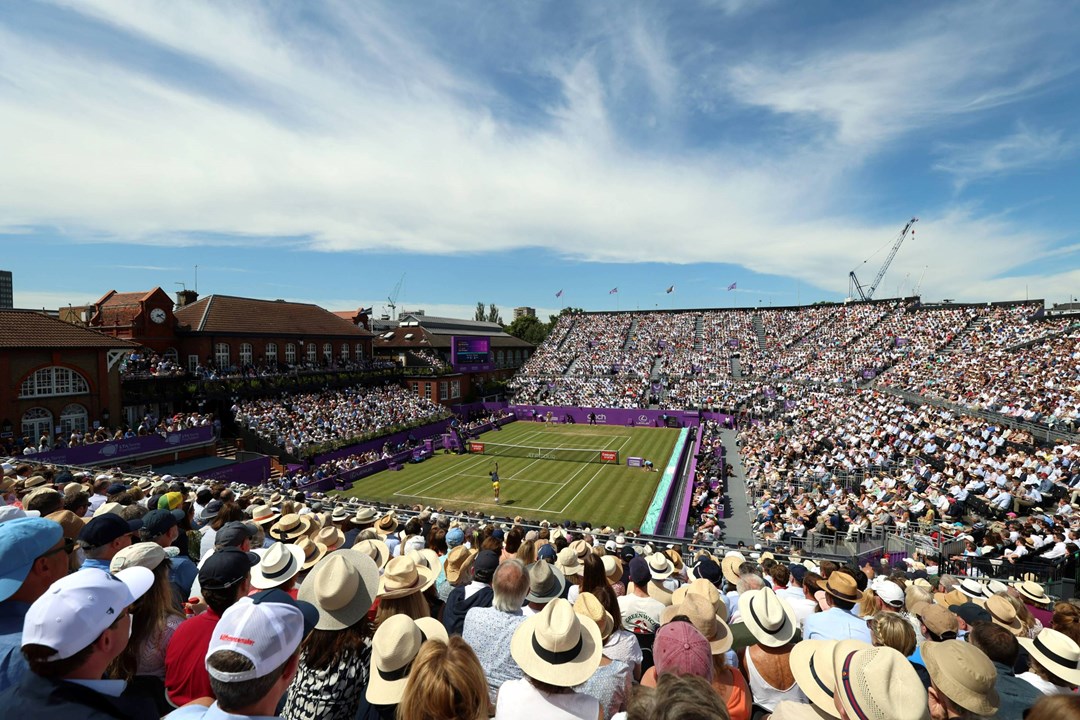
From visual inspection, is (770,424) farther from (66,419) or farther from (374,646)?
(66,419)

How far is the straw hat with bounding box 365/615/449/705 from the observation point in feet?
10.7

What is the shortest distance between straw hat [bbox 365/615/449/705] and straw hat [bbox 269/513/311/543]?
480 centimetres

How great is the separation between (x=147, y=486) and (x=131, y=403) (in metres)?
20.8

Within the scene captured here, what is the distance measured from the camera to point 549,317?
114 meters

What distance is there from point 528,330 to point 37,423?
280ft

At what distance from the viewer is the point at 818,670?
3566 millimetres

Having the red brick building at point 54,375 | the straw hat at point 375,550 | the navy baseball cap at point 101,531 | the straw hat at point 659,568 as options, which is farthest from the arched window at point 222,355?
the straw hat at point 659,568

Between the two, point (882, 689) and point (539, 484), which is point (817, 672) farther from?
point (539, 484)

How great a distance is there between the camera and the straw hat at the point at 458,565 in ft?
20.9

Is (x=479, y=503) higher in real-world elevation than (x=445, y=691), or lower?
lower

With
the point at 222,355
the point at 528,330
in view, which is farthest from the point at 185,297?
the point at 528,330

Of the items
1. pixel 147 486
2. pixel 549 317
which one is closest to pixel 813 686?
pixel 147 486

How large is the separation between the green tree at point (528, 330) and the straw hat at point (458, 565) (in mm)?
98738

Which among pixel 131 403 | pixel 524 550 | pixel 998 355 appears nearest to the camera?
pixel 524 550
